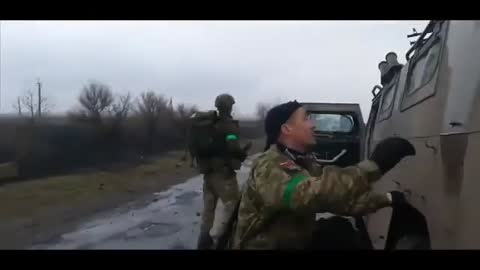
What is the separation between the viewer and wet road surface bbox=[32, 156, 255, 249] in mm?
7535

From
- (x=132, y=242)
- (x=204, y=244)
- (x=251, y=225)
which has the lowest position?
(x=132, y=242)

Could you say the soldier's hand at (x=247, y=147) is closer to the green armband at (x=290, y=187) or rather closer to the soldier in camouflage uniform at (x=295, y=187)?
the soldier in camouflage uniform at (x=295, y=187)

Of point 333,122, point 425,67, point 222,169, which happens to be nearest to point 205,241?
point 222,169

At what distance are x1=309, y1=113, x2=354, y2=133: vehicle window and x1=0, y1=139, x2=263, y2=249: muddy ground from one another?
3.93 meters

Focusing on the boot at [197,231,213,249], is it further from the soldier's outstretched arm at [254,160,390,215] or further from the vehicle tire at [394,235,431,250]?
the soldier's outstretched arm at [254,160,390,215]

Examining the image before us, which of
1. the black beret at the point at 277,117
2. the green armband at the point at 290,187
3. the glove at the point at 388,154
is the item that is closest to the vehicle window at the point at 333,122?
the black beret at the point at 277,117

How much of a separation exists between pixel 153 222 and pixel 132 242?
1922 mm

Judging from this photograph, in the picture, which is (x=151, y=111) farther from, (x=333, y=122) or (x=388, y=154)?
(x=388, y=154)

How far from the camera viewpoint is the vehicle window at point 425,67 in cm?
327

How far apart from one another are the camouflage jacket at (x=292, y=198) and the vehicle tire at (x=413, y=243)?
24.1 inches

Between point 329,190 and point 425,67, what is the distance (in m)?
1.93
